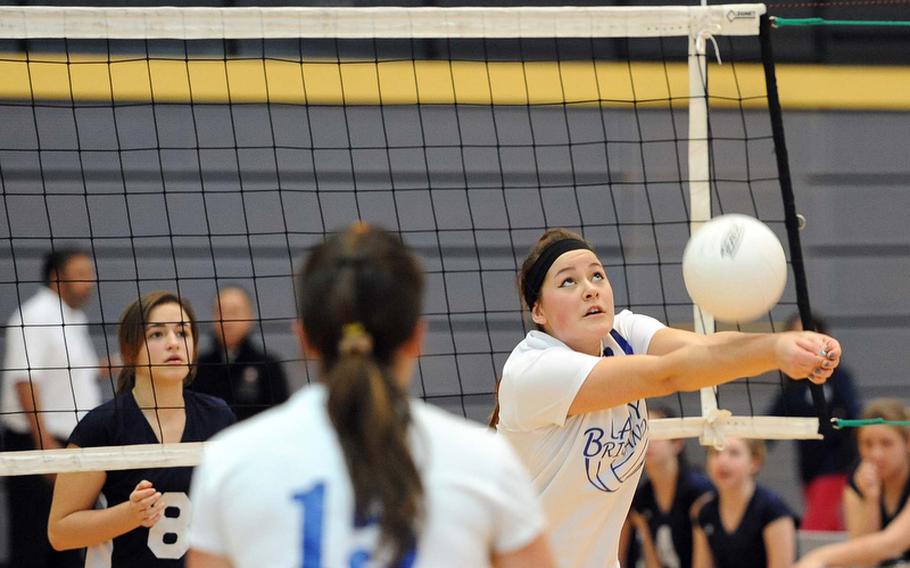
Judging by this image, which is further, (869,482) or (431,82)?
(431,82)

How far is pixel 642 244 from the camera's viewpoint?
28.2 ft

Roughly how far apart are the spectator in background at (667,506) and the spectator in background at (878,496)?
754mm

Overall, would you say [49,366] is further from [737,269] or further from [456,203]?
[737,269]

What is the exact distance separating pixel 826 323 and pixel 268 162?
381 cm

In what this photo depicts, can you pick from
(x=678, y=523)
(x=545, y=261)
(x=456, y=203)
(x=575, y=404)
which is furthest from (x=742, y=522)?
(x=456, y=203)

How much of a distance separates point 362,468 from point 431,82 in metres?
6.40

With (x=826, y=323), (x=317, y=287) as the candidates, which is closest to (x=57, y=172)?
(x=826, y=323)

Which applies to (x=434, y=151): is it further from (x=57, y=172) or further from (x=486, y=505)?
(x=486, y=505)

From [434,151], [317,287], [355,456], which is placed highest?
[434,151]

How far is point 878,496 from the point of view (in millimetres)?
5809

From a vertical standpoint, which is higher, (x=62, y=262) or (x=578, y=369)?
(x=62, y=262)

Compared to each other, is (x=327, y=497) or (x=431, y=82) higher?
(x=431, y=82)

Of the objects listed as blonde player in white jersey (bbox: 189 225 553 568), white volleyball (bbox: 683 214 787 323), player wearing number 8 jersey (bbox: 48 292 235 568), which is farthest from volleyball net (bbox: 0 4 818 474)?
blonde player in white jersey (bbox: 189 225 553 568)

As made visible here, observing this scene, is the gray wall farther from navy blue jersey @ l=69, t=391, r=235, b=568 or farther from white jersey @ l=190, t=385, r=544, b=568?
white jersey @ l=190, t=385, r=544, b=568
